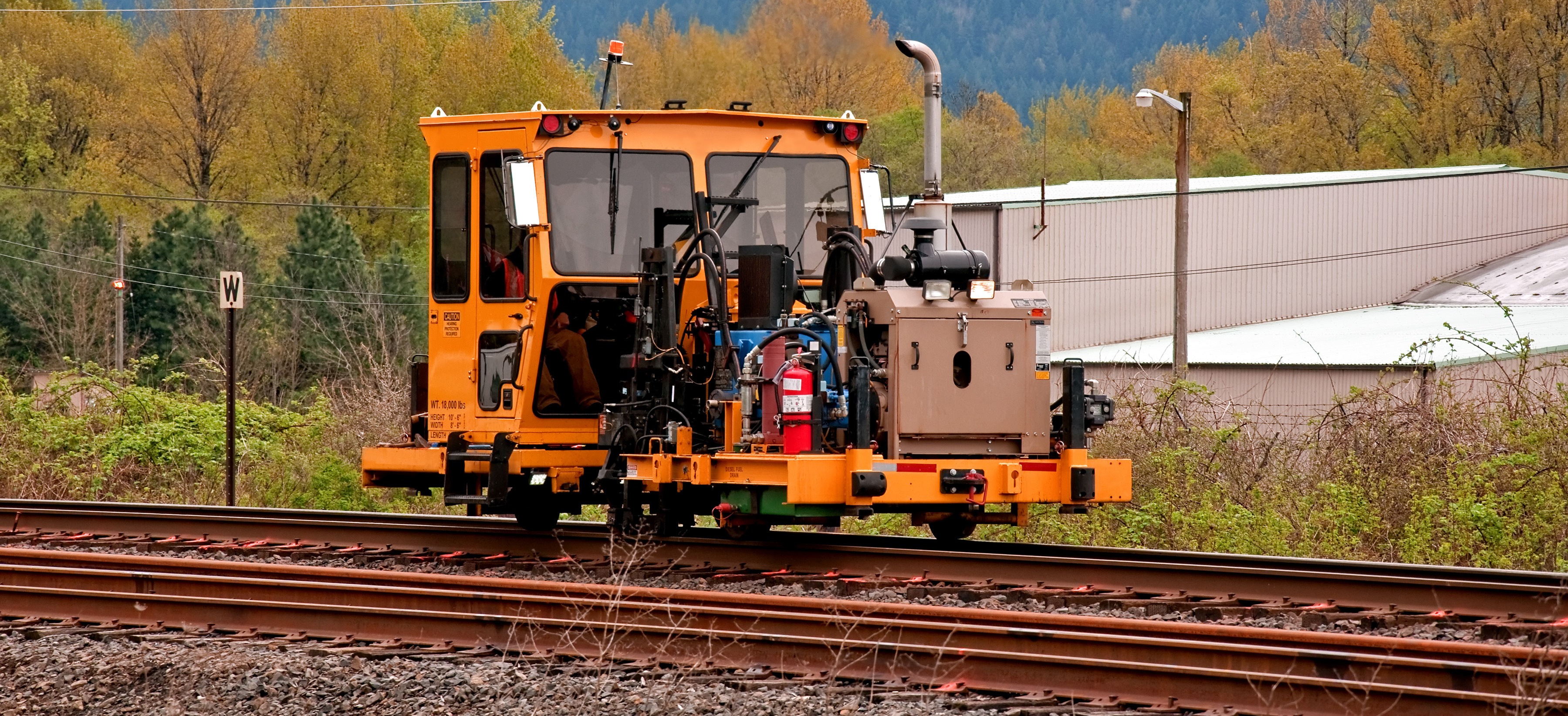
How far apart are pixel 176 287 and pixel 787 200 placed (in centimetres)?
3745

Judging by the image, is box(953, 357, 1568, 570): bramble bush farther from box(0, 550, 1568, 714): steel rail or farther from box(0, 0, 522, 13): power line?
box(0, 0, 522, 13): power line

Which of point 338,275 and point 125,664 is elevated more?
point 338,275

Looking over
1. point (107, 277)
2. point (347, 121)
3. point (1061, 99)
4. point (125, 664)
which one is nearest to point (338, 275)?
point (107, 277)

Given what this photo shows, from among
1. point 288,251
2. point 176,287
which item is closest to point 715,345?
point 288,251

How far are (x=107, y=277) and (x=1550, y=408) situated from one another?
40763mm

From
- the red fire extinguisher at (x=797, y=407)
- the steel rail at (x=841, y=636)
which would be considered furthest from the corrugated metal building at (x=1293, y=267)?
the steel rail at (x=841, y=636)

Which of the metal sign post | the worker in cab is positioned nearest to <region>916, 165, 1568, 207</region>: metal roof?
the metal sign post

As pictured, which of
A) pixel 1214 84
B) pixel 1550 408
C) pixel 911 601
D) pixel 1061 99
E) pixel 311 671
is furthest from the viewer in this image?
pixel 1061 99

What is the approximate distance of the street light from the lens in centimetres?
2298

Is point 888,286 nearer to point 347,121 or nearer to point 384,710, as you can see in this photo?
point 384,710

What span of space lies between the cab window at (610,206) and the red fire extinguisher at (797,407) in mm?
1840

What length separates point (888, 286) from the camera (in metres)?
10.1

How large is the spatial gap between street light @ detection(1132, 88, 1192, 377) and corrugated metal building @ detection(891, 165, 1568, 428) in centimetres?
368

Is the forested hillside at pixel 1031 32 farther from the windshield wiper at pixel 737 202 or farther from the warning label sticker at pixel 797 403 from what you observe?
the warning label sticker at pixel 797 403
